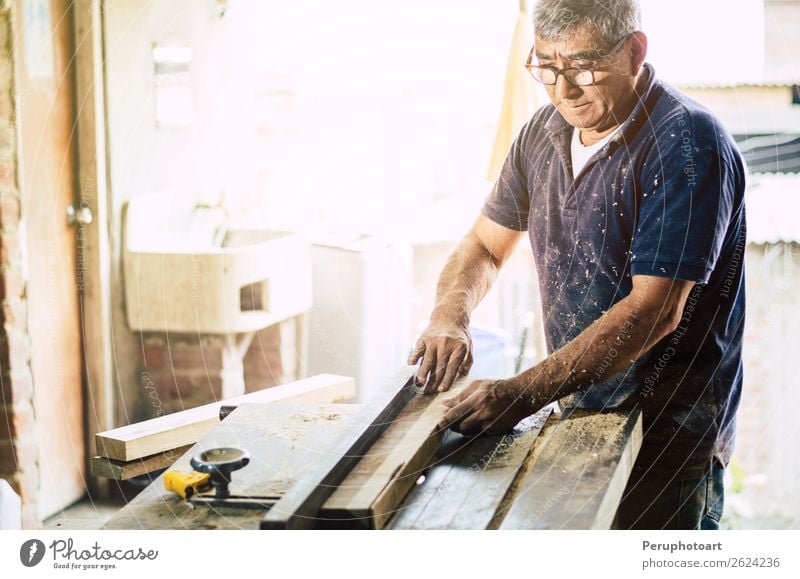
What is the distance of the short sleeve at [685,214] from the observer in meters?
1.07

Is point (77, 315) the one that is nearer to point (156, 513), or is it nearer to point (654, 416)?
point (156, 513)

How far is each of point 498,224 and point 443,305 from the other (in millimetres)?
162

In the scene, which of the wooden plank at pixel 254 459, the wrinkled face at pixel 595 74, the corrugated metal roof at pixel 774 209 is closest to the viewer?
the wooden plank at pixel 254 459

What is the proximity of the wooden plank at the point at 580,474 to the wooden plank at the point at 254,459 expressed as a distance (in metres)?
0.22

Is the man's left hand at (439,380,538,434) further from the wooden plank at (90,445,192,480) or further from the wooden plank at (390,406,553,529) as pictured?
the wooden plank at (90,445,192,480)

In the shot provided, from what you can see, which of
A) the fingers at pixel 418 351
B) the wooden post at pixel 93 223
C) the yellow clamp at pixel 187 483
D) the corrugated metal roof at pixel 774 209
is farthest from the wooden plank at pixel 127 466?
the corrugated metal roof at pixel 774 209

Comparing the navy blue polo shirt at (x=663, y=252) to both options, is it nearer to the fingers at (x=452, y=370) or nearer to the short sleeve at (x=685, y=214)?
the short sleeve at (x=685, y=214)

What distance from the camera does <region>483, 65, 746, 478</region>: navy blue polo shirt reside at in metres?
1.08

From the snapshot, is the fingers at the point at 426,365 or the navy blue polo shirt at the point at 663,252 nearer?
the navy blue polo shirt at the point at 663,252

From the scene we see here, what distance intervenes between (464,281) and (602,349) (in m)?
0.35

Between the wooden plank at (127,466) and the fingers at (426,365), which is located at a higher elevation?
the fingers at (426,365)

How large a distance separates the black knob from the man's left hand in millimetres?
242

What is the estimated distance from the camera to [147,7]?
6.91 feet
